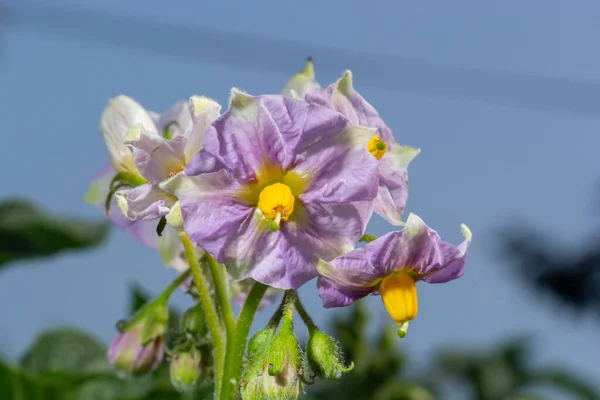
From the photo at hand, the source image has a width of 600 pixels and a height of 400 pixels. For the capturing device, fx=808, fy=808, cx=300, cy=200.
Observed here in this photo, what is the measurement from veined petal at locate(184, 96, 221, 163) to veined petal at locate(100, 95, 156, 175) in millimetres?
178

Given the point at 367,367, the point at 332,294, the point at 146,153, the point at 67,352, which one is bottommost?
the point at 367,367

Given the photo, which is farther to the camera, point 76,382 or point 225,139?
point 76,382

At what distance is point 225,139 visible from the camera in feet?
3.41

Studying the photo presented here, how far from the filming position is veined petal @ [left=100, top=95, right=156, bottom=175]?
1.28 meters

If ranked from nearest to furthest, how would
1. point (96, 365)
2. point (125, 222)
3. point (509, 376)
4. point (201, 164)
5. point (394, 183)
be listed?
1. point (201, 164)
2. point (394, 183)
3. point (125, 222)
4. point (96, 365)
5. point (509, 376)

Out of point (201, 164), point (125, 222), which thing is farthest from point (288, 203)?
point (125, 222)

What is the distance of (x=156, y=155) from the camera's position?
3.68 feet

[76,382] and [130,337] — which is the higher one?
[130,337]

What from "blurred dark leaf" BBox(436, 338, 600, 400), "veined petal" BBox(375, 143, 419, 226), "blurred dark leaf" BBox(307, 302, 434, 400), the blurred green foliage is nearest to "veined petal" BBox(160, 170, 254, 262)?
"veined petal" BBox(375, 143, 419, 226)

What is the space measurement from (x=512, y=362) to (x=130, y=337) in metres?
3.19

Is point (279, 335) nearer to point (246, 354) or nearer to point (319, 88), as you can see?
point (246, 354)

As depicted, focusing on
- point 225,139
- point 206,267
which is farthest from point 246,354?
point 225,139

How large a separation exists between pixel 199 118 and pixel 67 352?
1127mm

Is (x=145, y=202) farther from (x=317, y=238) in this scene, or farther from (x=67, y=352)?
(x=67, y=352)
